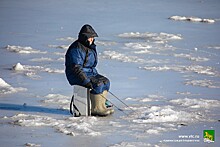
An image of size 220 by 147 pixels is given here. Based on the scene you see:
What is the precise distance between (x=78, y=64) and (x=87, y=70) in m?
0.30

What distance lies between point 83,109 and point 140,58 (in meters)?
5.18

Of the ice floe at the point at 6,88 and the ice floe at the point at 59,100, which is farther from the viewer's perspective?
the ice floe at the point at 6,88

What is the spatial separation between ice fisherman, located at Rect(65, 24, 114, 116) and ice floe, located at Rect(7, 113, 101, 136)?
0.33 m

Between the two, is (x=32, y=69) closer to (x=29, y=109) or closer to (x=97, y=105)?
(x=29, y=109)

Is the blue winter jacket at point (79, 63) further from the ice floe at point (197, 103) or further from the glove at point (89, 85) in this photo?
the ice floe at point (197, 103)

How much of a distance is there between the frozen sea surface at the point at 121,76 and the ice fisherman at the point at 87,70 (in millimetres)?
301

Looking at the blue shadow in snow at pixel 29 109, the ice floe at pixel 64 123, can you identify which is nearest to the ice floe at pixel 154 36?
the blue shadow in snow at pixel 29 109

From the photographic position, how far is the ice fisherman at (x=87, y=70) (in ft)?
32.9

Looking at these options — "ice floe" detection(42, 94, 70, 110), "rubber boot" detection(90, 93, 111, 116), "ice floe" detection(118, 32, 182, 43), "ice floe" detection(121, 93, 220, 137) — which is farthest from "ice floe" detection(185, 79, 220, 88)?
"ice floe" detection(118, 32, 182, 43)

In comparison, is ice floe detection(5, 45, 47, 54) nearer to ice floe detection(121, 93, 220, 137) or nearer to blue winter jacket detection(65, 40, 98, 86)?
ice floe detection(121, 93, 220, 137)

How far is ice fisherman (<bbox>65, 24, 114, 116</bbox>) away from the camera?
10.0m

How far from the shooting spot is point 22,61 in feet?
48.2

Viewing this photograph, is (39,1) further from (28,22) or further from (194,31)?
(194,31)

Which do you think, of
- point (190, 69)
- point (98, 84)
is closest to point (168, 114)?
point (98, 84)
